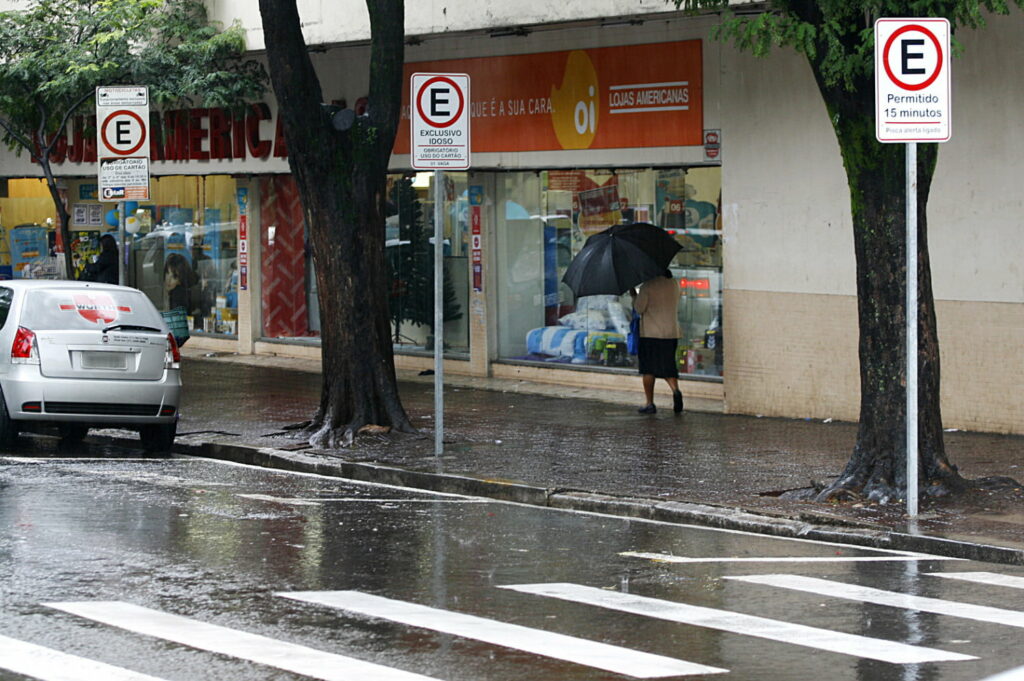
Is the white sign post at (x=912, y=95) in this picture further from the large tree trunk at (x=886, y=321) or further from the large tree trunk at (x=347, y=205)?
the large tree trunk at (x=347, y=205)

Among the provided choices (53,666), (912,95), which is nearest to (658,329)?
(912,95)

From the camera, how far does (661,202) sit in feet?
59.2

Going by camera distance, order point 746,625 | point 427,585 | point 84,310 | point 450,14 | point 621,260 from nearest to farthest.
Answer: point 746,625 → point 427,585 → point 84,310 → point 621,260 → point 450,14

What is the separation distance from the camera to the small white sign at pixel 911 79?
10516 mm

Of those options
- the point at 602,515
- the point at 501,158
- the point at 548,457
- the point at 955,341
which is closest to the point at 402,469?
the point at 548,457

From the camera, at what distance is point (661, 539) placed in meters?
10.4

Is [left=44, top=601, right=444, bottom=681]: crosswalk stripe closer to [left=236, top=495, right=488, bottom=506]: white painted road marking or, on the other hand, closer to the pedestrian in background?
[left=236, top=495, right=488, bottom=506]: white painted road marking

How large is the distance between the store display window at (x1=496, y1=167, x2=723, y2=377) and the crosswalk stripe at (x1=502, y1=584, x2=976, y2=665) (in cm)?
936

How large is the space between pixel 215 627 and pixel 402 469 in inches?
223

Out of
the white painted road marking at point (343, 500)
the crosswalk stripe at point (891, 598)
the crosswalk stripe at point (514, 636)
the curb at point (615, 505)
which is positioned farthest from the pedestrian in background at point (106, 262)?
the crosswalk stripe at point (891, 598)

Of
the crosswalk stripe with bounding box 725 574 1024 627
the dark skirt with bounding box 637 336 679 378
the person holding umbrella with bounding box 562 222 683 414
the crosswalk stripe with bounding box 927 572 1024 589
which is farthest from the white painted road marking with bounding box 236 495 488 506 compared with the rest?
the dark skirt with bounding box 637 336 679 378

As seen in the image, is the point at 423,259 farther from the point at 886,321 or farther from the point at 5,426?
the point at 886,321

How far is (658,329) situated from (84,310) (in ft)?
19.4

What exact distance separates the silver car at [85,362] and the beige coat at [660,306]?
4971 mm
